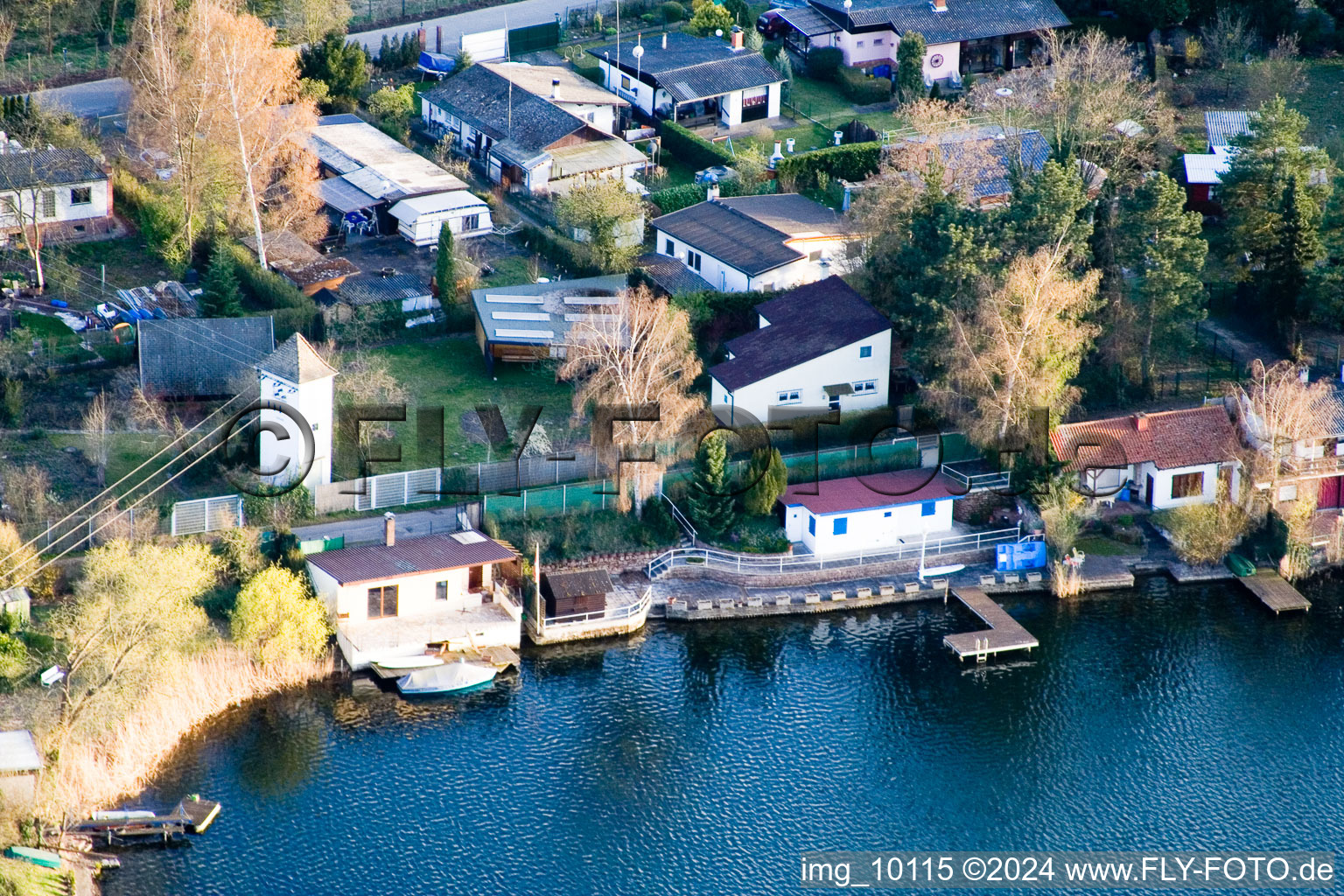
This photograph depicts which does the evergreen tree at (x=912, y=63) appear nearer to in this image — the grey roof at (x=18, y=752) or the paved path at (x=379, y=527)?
the paved path at (x=379, y=527)

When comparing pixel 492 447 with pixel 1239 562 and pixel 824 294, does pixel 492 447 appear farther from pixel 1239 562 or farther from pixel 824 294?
pixel 1239 562

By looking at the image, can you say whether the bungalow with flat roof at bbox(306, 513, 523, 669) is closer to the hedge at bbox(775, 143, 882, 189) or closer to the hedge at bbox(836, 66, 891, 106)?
the hedge at bbox(775, 143, 882, 189)

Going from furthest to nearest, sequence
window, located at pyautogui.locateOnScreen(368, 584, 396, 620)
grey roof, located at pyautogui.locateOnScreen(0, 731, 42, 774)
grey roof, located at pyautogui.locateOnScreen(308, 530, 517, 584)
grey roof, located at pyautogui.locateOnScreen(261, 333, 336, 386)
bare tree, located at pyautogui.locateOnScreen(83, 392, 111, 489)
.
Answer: bare tree, located at pyautogui.locateOnScreen(83, 392, 111, 489), grey roof, located at pyautogui.locateOnScreen(261, 333, 336, 386), window, located at pyautogui.locateOnScreen(368, 584, 396, 620), grey roof, located at pyautogui.locateOnScreen(308, 530, 517, 584), grey roof, located at pyautogui.locateOnScreen(0, 731, 42, 774)

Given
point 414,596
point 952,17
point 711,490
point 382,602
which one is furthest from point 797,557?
point 952,17

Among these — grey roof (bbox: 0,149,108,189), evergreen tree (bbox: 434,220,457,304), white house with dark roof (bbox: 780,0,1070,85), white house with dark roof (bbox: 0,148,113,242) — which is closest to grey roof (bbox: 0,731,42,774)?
evergreen tree (bbox: 434,220,457,304)

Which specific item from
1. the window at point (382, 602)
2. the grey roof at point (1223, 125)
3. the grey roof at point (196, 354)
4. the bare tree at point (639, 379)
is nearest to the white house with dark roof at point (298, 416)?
the grey roof at point (196, 354)

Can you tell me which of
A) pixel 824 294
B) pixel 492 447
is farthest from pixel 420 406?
pixel 824 294
